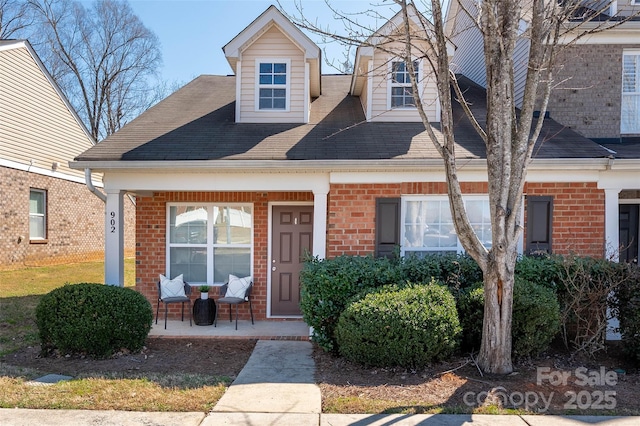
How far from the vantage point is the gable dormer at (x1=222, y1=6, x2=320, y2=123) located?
28.2 feet

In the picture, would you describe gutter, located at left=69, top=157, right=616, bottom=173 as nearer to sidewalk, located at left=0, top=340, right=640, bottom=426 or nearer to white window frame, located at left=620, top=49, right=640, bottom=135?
white window frame, located at left=620, top=49, right=640, bottom=135

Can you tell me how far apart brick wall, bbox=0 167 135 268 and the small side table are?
8050mm

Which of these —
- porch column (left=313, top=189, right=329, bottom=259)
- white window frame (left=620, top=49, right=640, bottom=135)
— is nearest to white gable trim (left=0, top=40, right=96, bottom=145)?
porch column (left=313, top=189, right=329, bottom=259)

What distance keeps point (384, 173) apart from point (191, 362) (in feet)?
12.8

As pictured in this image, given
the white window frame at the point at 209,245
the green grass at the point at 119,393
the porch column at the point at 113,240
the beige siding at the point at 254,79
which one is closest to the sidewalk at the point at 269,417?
the green grass at the point at 119,393

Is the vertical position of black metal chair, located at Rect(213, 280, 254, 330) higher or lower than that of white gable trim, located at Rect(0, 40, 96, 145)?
lower

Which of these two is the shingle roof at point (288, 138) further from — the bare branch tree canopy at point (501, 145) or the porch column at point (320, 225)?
the bare branch tree canopy at point (501, 145)

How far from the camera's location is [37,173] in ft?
45.1

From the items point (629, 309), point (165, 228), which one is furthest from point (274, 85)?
point (629, 309)

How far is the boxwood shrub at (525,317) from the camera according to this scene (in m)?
5.48

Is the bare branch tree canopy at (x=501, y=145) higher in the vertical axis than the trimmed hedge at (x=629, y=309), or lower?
higher

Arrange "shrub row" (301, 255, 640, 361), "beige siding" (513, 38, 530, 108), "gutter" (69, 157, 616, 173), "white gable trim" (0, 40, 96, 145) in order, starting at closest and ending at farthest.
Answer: "shrub row" (301, 255, 640, 361) → "gutter" (69, 157, 616, 173) → "beige siding" (513, 38, 530, 108) → "white gable trim" (0, 40, 96, 145)

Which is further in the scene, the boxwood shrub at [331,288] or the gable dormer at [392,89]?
the gable dormer at [392,89]

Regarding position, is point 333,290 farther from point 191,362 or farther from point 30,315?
point 30,315
